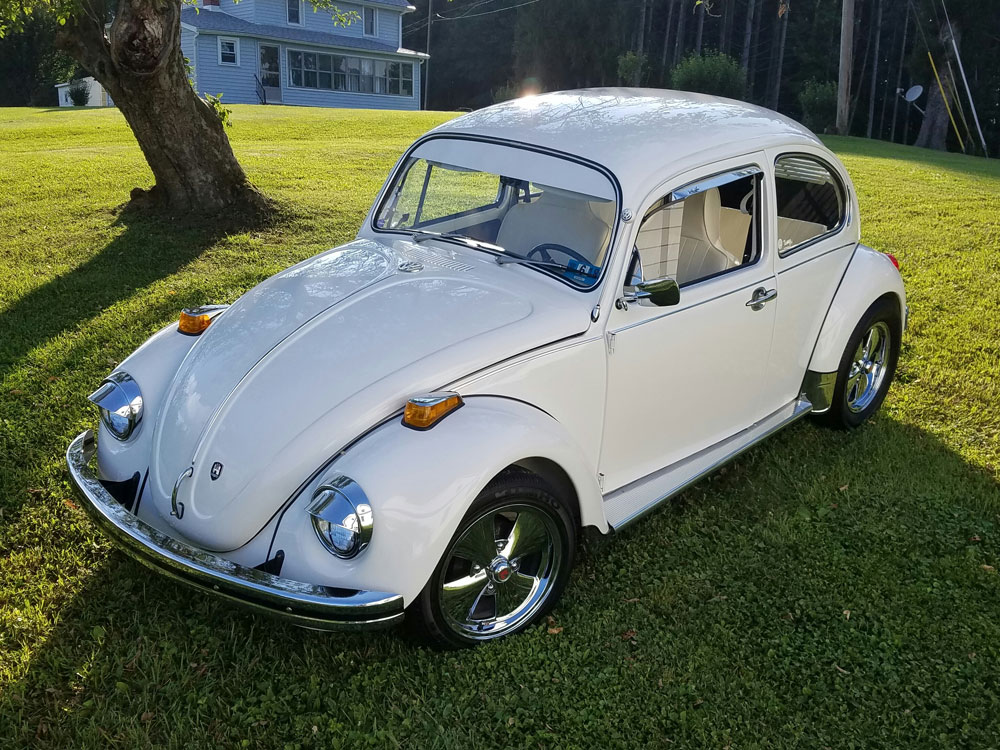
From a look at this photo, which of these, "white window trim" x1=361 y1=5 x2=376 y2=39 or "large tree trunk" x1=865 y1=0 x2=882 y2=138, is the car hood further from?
"large tree trunk" x1=865 y1=0 x2=882 y2=138

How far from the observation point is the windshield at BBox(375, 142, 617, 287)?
11.9ft

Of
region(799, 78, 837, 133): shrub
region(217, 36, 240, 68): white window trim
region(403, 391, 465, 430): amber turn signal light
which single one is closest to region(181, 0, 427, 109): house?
region(217, 36, 240, 68): white window trim

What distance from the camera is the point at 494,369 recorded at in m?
3.18

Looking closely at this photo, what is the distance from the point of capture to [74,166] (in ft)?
41.0

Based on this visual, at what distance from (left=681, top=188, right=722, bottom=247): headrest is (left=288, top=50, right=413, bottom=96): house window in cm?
3493

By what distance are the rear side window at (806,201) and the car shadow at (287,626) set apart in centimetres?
131

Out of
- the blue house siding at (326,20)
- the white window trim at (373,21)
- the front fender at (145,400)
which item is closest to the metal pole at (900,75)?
the blue house siding at (326,20)

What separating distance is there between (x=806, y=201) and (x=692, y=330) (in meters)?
1.50

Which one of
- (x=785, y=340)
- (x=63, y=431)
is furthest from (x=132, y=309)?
(x=785, y=340)

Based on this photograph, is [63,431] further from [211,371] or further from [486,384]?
[486,384]

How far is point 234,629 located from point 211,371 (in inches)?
39.9

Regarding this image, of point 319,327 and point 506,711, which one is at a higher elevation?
point 319,327

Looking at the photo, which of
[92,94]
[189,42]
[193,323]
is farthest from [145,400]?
[92,94]

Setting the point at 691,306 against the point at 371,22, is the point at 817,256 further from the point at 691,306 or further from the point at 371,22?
the point at 371,22
